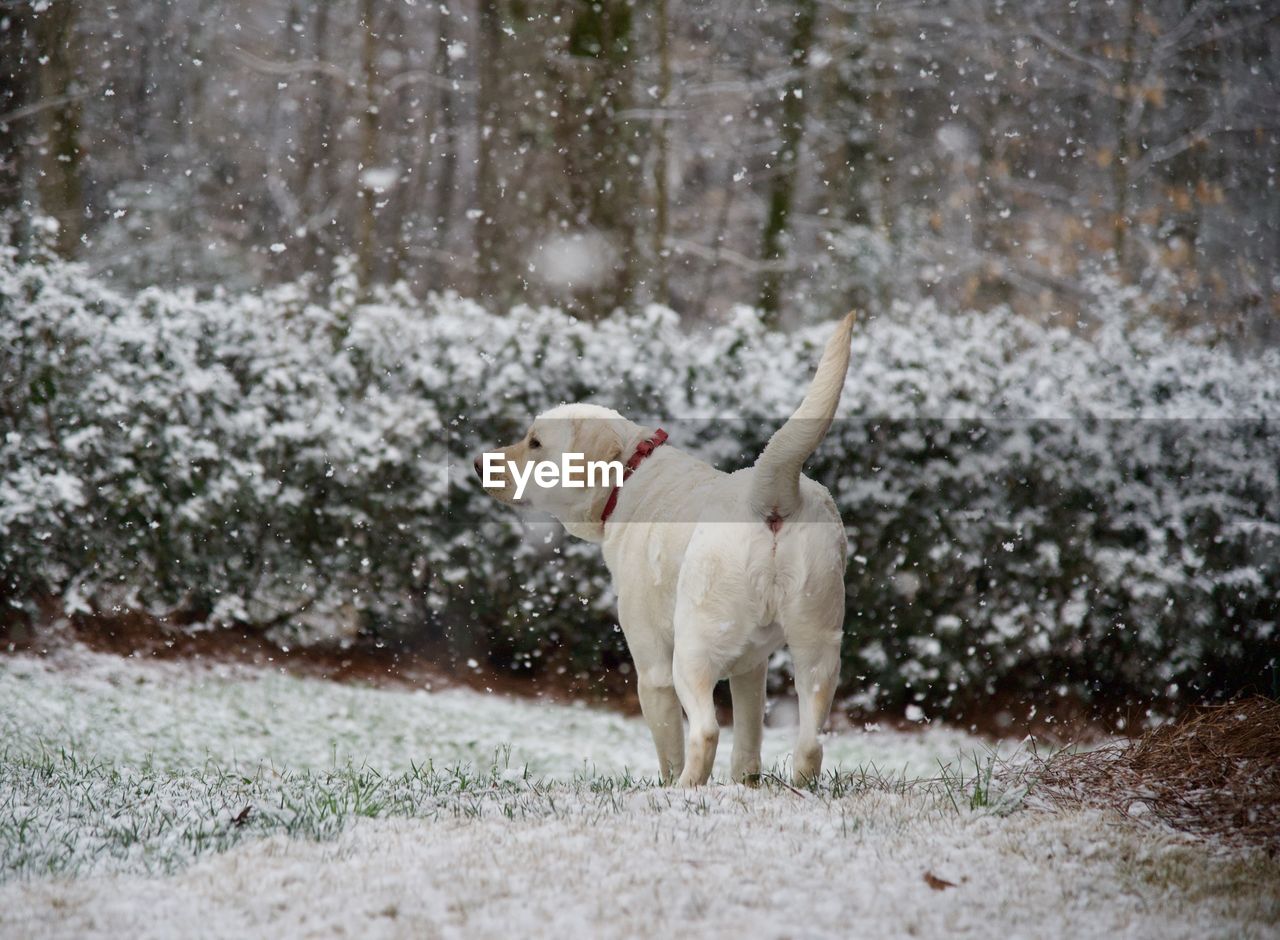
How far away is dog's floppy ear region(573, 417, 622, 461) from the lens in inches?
173

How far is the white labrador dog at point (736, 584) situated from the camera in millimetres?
3621

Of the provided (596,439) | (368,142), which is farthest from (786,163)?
(596,439)

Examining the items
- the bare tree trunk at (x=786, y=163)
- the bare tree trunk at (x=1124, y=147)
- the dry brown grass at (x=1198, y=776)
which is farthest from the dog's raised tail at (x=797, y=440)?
the bare tree trunk at (x=1124, y=147)

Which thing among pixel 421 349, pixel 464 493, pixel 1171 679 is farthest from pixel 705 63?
pixel 1171 679

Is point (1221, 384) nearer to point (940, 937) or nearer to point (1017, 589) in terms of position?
point (1017, 589)

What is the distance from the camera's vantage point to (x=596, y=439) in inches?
173

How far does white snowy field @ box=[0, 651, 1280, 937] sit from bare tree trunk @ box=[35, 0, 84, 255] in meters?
6.03

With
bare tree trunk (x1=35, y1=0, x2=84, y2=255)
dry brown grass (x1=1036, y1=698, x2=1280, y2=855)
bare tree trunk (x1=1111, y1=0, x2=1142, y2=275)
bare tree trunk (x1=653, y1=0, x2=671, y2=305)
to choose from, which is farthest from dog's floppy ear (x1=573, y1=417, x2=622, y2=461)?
bare tree trunk (x1=1111, y1=0, x2=1142, y2=275)

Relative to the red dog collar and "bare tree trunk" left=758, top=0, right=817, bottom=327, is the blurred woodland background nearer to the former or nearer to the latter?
"bare tree trunk" left=758, top=0, right=817, bottom=327

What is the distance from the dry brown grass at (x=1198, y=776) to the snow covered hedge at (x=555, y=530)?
3.21 m

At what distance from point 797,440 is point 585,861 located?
4.31 feet

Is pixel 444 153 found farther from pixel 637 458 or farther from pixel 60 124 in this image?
pixel 637 458

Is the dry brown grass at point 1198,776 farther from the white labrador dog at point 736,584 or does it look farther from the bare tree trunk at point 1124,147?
the bare tree trunk at point 1124,147

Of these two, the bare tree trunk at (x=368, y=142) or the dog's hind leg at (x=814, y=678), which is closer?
the dog's hind leg at (x=814, y=678)
